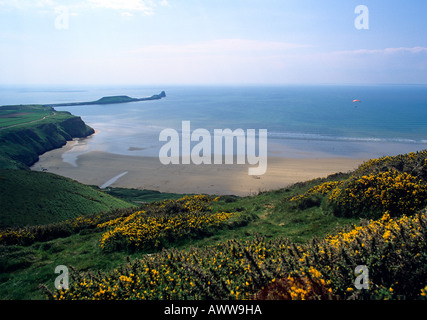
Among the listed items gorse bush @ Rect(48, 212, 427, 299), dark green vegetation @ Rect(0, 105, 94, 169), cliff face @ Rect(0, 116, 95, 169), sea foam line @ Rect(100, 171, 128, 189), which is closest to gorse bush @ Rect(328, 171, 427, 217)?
gorse bush @ Rect(48, 212, 427, 299)

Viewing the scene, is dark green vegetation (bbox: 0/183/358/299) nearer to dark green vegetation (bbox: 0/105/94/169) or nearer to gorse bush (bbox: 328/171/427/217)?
gorse bush (bbox: 328/171/427/217)

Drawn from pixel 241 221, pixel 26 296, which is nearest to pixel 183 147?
pixel 241 221

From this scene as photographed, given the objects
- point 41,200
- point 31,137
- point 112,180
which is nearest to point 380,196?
point 41,200

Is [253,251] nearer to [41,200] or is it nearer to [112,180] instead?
[41,200]

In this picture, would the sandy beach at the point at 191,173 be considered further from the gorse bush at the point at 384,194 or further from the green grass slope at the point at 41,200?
the gorse bush at the point at 384,194

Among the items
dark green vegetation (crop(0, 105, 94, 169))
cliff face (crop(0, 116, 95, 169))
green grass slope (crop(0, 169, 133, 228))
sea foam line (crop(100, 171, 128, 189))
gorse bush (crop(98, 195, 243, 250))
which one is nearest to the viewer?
gorse bush (crop(98, 195, 243, 250))

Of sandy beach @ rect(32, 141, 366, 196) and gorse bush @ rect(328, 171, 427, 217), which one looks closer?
gorse bush @ rect(328, 171, 427, 217)
